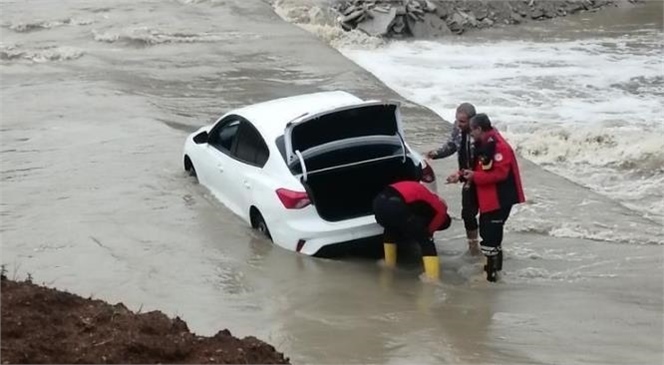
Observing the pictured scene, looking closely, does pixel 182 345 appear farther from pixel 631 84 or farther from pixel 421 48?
pixel 421 48

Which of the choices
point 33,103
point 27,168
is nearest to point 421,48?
point 33,103

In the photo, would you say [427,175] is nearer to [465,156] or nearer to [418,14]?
[465,156]

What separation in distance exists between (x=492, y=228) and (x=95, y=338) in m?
4.99

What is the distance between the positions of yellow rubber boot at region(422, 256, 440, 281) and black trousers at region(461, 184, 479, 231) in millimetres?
746

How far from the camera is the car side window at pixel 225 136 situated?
39.6ft

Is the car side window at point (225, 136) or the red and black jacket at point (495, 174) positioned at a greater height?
the red and black jacket at point (495, 174)

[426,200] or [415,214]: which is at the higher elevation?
[426,200]

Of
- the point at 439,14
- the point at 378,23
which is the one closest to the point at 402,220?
the point at 378,23

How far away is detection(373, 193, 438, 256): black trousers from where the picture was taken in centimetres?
982

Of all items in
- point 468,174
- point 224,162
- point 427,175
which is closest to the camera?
point 468,174

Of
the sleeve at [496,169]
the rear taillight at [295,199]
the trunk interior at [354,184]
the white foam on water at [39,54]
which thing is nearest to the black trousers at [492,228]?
the sleeve at [496,169]

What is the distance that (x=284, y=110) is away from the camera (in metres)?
11.6

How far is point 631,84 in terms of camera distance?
74.9ft

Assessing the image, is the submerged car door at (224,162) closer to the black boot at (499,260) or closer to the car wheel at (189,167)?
the car wheel at (189,167)
